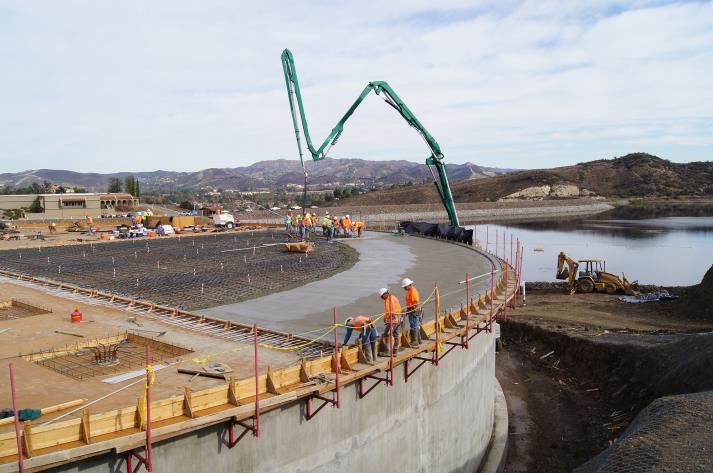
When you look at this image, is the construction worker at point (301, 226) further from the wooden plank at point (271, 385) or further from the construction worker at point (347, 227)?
the wooden plank at point (271, 385)

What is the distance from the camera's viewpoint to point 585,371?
970 inches

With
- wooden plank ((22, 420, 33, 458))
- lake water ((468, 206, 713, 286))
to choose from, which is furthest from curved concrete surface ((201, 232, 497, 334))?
lake water ((468, 206, 713, 286))

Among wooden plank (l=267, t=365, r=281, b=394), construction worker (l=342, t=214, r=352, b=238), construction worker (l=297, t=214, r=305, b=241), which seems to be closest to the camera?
wooden plank (l=267, t=365, r=281, b=394)

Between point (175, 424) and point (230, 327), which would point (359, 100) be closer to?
point (230, 327)

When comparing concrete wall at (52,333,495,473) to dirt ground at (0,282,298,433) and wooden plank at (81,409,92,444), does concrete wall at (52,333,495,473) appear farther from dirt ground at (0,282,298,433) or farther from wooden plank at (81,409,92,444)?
dirt ground at (0,282,298,433)

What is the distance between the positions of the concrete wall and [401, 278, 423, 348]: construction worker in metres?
0.83

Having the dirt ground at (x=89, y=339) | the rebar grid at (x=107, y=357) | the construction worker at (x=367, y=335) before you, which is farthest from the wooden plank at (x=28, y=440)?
the construction worker at (x=367, y=335)

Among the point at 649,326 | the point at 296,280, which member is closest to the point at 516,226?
the point at 649,326

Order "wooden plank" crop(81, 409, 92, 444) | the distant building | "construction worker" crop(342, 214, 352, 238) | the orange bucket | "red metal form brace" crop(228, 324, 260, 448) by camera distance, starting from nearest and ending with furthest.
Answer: "wooden plank" crop(81, 409, 92, 444), "red metal form brace" crop(228, 324, 260, 448), the orange bucket, "construction worker" crop(342, 214, 352, 238), the distant building

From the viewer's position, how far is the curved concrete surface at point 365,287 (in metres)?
16.5

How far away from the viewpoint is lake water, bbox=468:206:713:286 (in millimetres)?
46250

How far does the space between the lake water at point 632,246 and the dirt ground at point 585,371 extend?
10.5 meters

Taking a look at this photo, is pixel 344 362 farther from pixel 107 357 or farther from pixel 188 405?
pixel 107 357

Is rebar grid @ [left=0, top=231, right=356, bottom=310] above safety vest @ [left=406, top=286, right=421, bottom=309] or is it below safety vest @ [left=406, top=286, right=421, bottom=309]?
below
